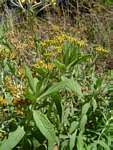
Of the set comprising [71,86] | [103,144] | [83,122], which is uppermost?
A: [71,86]

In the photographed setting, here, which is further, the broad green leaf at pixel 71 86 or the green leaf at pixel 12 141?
the broad green leaf at pixel 71 86

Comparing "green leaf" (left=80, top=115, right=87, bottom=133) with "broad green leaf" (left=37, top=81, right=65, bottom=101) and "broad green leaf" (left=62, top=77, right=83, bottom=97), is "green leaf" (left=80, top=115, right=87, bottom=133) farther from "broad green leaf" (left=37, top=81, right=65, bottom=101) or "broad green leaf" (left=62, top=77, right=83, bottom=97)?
"broad green leaf" (left=37, top=81, right=65, bottom=101)

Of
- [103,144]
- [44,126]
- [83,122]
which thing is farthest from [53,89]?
[103,144]

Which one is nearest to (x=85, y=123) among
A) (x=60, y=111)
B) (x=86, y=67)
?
(x=60, y=111)

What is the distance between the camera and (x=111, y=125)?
7.06 ft

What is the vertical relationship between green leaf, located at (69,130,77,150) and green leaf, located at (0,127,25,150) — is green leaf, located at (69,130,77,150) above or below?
below

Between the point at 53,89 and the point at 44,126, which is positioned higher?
the point at 53,89

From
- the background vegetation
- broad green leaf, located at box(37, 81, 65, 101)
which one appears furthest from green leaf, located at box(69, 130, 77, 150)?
broad green leaf, located at box(37, 81, 65, 101)

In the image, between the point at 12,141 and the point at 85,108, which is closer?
the point at 12,141

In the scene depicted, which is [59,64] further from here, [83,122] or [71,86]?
[83,122]

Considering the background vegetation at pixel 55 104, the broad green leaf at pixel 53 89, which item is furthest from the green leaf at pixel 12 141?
the broad green leaf at pixel 53 89

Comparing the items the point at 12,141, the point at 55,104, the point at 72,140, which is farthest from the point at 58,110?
the point at 12,141

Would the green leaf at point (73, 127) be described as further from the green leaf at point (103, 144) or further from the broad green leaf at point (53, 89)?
the broad green leaf at point (53, 89)

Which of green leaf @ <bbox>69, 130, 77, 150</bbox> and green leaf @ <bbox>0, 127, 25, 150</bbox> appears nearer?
green leaf @ <bbox>0, 127, 25, 150</bbox>
